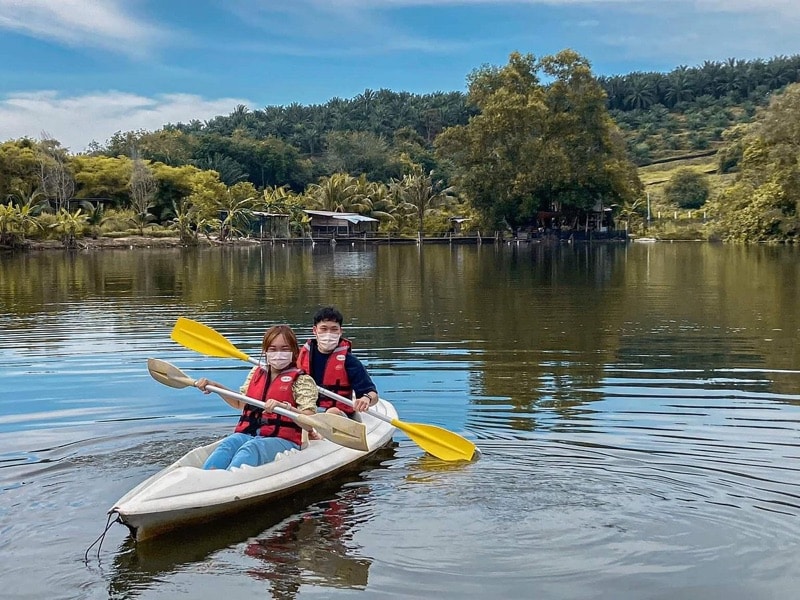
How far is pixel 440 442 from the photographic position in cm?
780

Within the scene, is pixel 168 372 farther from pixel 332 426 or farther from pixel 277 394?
pixel 332 426

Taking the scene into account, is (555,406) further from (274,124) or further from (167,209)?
(274,124)

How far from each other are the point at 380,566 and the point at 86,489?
2.78 m

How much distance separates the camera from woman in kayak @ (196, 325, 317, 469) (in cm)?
690

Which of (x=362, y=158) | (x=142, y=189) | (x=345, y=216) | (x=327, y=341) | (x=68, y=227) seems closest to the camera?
(x=327, y=341)

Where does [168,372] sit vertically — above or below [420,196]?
below

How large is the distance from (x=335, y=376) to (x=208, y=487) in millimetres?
2298

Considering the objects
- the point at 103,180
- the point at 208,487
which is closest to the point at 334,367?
the point at 208,487

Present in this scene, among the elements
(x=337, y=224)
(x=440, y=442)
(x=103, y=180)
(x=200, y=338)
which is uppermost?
(x=103, y=180)

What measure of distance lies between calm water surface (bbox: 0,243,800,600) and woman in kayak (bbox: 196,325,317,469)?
0.54 meters

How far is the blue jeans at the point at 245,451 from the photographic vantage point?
20.9ft

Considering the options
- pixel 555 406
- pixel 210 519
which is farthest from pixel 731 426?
pixel 210 519

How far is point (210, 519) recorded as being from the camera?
6109mm

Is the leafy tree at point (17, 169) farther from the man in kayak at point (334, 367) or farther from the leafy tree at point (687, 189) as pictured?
the man in kayak at point (334, 367)
